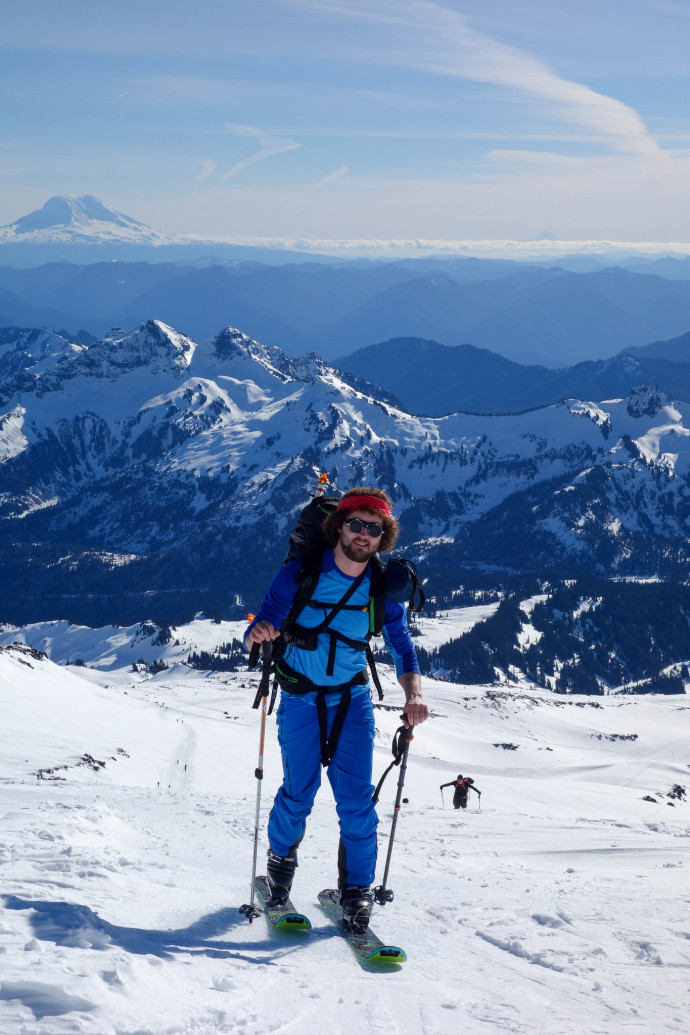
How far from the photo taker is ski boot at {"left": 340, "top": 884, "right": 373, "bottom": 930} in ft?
26.9

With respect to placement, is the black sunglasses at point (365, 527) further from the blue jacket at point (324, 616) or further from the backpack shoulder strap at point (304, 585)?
the backpack shoulder strap at point (304, 585)

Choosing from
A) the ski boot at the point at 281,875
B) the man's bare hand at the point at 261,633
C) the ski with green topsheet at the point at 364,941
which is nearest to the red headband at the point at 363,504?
the man's bare hand at the point at 261,633

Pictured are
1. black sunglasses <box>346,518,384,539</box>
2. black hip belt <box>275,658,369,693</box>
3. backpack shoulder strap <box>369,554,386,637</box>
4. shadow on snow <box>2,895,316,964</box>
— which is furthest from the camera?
backpack shoulder strap <box>369,554,386,637</box>

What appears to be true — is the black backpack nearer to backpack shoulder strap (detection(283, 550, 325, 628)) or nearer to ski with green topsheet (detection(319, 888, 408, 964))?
backpack shoulder strap (detection(283, 550, 325, 628))

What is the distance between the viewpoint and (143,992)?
18.6ft

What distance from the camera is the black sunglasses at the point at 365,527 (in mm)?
8461

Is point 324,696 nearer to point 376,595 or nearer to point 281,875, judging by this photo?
point 376,595

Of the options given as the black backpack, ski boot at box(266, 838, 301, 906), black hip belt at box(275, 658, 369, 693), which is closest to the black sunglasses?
the black backpack

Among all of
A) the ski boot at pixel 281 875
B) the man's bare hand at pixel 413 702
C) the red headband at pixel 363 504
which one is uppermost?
the red headband at pixel 363 504

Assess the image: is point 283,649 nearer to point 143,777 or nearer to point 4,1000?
point 4,1000

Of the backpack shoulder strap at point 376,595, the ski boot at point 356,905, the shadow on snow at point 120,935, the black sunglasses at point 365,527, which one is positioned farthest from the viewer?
the backpack shoulder strap at point 376,595

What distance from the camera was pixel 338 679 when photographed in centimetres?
866

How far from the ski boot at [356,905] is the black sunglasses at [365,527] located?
3.65 meters

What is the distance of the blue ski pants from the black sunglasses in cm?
175
